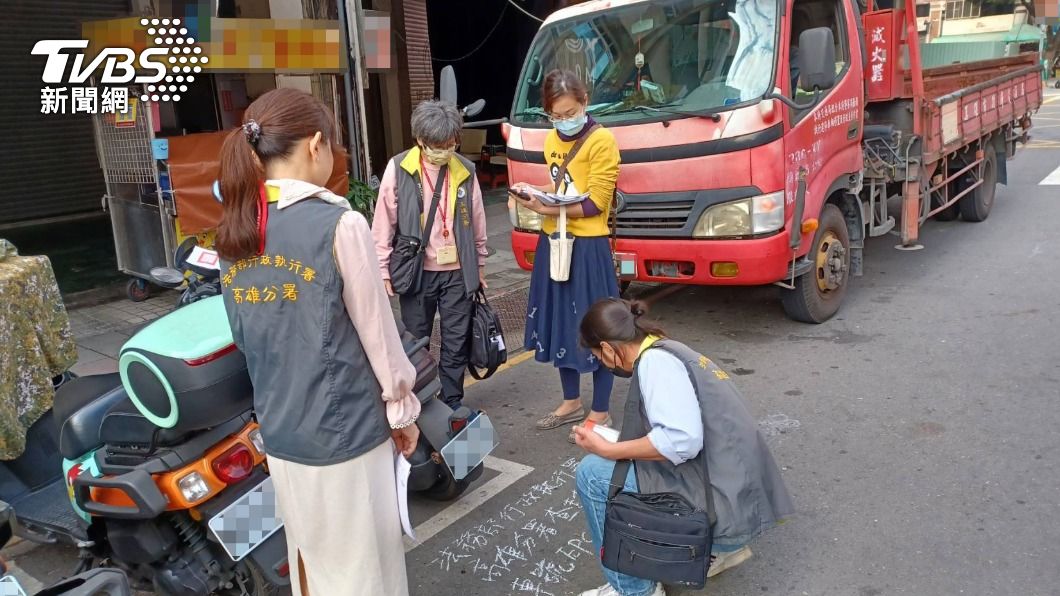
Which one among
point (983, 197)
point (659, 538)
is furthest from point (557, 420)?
point (983, 197)

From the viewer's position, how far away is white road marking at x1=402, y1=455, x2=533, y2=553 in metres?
3.38

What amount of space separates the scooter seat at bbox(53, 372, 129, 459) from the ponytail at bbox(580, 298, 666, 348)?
1.60 meters

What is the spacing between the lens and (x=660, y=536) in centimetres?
239

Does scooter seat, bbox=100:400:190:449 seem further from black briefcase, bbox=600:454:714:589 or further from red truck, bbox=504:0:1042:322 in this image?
red truck, bbox=504:0:1042:322

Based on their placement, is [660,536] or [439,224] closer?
[660,536]

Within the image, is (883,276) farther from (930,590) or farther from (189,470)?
(189,470)

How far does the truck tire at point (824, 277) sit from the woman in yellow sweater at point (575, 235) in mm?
2105

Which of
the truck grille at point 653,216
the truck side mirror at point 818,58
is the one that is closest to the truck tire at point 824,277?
the truck grille at point 653,216

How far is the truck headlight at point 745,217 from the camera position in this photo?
188 inches

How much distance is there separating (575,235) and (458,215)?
58 centimetres

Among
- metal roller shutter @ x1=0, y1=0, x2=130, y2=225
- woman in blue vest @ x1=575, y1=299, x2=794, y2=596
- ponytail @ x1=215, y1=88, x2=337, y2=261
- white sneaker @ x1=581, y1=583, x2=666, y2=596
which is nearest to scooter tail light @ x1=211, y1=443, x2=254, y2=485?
ponytail @ x1=215, y1=88, x2=337, y2=261

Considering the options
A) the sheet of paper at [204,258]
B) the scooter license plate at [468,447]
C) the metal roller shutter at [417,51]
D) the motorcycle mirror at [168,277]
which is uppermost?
the metal roller shutter at [417,51]

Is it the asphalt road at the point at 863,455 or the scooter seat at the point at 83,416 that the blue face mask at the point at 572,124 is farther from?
the scooter seat at the point at 83,416

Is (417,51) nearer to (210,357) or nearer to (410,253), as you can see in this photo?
(410,253)
